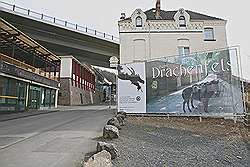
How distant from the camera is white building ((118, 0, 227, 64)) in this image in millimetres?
28000

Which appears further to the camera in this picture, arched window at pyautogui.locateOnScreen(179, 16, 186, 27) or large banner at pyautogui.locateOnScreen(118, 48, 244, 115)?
arched window at pyautogui.locateOnScreen(179, 16, 186, 27)

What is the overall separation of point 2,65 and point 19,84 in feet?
11.2

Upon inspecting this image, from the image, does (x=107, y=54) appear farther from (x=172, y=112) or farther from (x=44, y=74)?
(x=172, y=112)

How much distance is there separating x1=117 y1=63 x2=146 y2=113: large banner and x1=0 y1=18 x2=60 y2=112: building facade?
9.32m

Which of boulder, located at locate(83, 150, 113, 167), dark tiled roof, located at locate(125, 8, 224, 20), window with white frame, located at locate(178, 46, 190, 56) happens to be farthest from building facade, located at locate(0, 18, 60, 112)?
boulder, located at locate(83, 150, 113, 167)

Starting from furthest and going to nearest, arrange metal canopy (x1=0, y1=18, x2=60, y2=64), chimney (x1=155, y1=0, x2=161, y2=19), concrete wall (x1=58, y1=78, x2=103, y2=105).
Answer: concrete wall (x1=58, y1=78, x2=103, y2=105) < chimney (x1=155, y1=0, x2=161, y2=19) < metal canopy (x1=0, y1=18, x2=60, y2=64)

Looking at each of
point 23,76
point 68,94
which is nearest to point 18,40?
point 23,76

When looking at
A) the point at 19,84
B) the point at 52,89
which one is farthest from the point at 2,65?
the point at 52,89

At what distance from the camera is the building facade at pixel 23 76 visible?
19.5 metres

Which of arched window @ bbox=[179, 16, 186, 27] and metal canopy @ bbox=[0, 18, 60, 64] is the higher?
arched window @ bbox=[179, 16, 186, 27]

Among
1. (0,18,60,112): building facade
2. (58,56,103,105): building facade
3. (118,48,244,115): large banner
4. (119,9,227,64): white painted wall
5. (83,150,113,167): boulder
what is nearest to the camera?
(83,150,113,167): boulder

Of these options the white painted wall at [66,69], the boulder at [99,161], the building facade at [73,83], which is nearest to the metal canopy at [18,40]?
the white painted wall at [66,69]

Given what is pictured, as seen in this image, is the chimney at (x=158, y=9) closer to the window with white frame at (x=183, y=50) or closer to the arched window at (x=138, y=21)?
the arched window at (x=138, y=21)

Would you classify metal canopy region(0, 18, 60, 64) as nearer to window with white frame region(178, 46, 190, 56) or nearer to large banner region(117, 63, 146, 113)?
large banner region(117, 63, 146, 113)
